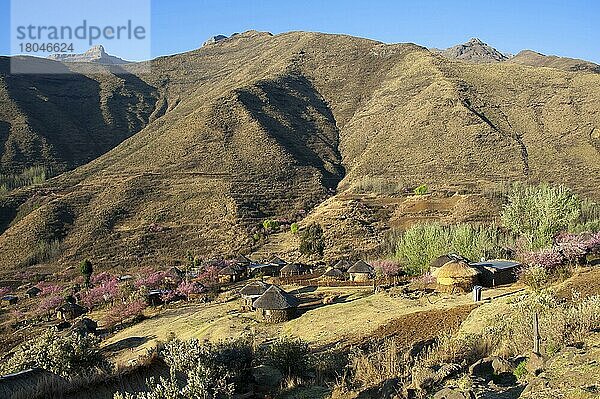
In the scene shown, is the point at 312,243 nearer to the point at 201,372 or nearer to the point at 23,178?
the point at 201,372

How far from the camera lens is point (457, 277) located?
23297 millimetres

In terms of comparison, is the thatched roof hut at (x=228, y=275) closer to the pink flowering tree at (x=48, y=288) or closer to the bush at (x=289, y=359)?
the pink flowering tree at (x=48, y=288)

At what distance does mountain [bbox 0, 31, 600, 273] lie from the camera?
5381 centimetres

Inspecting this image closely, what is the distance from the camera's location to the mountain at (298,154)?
2119 inches

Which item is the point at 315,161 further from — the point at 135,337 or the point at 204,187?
the point at 135,337

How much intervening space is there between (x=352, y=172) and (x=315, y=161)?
6.72 meters

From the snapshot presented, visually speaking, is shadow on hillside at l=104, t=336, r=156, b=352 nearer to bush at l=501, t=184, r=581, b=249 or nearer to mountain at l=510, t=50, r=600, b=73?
bush at l=501, t=184, r=581, b=249

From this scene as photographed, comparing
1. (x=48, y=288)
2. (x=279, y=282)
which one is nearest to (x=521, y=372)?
(x=279, y=282)

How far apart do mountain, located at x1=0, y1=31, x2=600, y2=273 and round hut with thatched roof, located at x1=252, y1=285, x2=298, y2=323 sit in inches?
1001

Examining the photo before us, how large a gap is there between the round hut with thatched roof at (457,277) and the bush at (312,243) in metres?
24.1

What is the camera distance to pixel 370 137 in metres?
81.6

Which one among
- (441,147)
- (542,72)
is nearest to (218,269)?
(441,147)

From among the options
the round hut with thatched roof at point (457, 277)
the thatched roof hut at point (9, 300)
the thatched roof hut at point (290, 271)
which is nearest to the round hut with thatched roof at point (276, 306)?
the round hut with thatched roof at point (457, 277)

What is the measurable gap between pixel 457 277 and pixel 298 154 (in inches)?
2174
